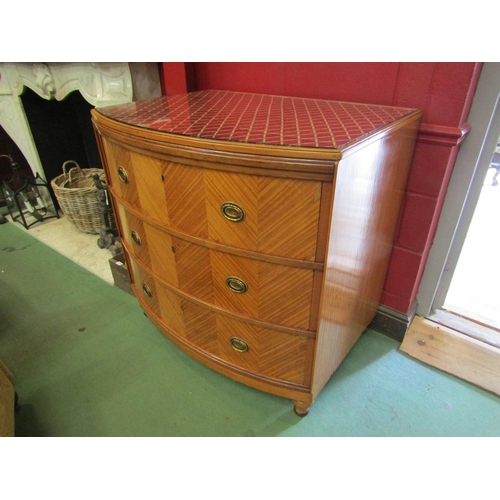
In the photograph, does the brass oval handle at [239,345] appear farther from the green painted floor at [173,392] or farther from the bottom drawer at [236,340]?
the green painted floor at [173,392]

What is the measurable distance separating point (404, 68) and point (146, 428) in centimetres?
151

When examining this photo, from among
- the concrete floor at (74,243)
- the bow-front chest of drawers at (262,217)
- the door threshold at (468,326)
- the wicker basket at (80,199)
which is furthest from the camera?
the wicker basket at (80,199)

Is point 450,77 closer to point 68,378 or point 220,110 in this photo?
point 220,110

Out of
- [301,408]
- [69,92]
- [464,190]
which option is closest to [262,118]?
[464,190]

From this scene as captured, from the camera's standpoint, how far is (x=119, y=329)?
64.6 inches

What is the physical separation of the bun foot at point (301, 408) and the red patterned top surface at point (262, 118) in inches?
34.9

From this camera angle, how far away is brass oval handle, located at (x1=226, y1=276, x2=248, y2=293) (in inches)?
40.4

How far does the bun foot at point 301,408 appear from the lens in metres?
1.20

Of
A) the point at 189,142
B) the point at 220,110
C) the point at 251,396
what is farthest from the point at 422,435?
the point at 220,110

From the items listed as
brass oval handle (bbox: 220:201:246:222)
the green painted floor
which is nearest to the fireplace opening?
the green painted floor

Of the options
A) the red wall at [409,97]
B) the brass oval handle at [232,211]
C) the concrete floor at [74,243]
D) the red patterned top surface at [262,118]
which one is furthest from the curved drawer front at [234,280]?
the concrete floor at [74,243]

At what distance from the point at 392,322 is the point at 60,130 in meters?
2.70

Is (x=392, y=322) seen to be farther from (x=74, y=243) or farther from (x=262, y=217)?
(x=74, y=243)

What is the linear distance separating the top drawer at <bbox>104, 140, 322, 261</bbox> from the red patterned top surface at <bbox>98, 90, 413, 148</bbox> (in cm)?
10
